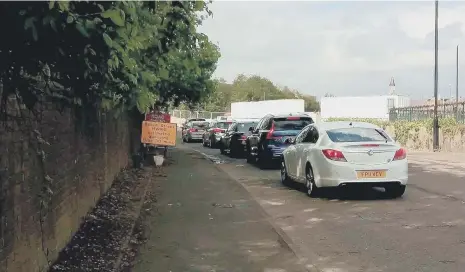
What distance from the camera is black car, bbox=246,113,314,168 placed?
18.1 m

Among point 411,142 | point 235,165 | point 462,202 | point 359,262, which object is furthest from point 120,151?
point 411,142

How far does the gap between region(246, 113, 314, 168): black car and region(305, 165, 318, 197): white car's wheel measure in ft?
18.3

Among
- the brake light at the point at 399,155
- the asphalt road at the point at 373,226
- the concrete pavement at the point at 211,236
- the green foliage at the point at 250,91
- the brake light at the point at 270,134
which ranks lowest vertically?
the concrete pavement at the point at 211,236

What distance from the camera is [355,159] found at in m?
11.3

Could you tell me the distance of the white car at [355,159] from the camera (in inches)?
443

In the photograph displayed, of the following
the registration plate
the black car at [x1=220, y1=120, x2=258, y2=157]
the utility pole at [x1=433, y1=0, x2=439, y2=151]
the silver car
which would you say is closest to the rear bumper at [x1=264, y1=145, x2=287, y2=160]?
the black car at [x1=220, y1=120, x2=258, y2=157]

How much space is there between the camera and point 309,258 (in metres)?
7.07

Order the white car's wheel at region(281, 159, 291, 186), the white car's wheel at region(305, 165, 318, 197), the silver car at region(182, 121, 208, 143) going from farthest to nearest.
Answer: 1. the silver car at region(182, 121, 208, 143)
2. the white car's wheel at region(281, 159, 291, 186)
3. the white car's wheel at region(305, 165, 318, 197)

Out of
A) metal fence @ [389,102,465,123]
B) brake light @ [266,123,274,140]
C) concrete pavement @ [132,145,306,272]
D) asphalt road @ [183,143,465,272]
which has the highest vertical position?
metal fence @ [389,102,465,123]

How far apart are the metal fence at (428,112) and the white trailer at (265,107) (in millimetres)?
16887

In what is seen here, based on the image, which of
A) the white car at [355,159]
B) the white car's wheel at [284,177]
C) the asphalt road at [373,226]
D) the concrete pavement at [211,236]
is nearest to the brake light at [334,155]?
the white car at [355,159]

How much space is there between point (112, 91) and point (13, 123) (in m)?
1.73

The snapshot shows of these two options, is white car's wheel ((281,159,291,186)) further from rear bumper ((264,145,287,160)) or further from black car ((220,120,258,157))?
black car ((220,120,258,157))

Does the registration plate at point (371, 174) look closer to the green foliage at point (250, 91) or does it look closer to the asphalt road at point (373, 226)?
the asphalt road at point (373, 226)
